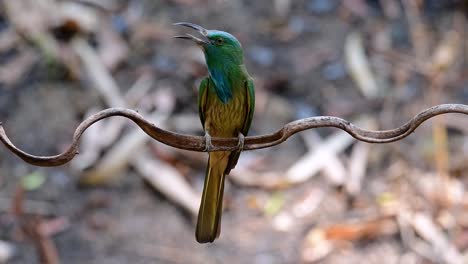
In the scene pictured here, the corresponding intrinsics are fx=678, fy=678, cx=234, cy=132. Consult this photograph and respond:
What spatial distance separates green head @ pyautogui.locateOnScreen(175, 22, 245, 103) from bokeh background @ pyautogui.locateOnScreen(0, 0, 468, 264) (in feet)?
6.27

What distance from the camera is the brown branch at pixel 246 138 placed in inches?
53.9

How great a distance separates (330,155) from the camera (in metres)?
5.70

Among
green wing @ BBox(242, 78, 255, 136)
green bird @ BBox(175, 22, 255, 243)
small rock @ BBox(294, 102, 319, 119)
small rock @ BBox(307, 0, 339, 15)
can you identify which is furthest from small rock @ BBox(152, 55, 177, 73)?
green wing @ BBox(242, 78, 255, 136)

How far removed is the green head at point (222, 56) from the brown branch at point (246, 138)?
1.77 feet

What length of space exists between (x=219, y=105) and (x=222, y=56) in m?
0.36

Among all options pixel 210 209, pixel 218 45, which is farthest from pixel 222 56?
pixel 210 209

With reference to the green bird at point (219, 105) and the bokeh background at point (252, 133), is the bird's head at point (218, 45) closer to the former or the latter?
the green bird at point (219, 105)

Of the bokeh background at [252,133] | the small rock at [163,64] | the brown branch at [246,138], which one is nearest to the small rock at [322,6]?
the bokeh background at [252,133]

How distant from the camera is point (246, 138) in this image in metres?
1.44

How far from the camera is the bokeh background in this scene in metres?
4.96

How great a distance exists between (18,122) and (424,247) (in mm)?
3407

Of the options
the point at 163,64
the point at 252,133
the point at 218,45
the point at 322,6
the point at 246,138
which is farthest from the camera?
the point at 322,6

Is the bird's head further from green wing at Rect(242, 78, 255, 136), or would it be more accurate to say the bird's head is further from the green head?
green wing at Rect(242, 78, 255, 136)

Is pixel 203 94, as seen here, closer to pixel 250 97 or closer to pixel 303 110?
pixel 250 97
